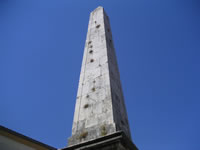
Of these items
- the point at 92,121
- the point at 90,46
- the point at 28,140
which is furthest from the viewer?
the point at 28,140

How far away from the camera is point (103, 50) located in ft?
15.9

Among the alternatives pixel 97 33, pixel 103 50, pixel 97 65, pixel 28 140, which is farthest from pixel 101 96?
pixel 28 140

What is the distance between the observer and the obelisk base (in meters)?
2.38

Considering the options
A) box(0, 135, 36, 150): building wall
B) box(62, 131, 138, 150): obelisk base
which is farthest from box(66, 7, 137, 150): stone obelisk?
box(0, 135, 36, 150): building wall

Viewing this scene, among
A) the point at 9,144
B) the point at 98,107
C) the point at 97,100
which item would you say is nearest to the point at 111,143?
the point at 98,107

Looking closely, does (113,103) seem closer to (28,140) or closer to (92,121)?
(92,121)

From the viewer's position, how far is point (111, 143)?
2420 millimetres

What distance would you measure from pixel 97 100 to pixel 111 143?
1249 millimetres

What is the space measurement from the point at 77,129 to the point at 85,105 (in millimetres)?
584

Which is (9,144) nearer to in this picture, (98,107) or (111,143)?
(98,107)

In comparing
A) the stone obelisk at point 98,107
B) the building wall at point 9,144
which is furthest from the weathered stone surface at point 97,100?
the building wall at point 9,144

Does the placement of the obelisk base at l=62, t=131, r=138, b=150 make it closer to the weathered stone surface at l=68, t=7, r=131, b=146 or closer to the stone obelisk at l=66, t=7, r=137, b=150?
the stone obelisk at l=66, t=7, r=137, b=150

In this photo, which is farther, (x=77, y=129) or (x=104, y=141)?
(x=77, y=129)

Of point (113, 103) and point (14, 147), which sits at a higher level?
point (14, 147)
